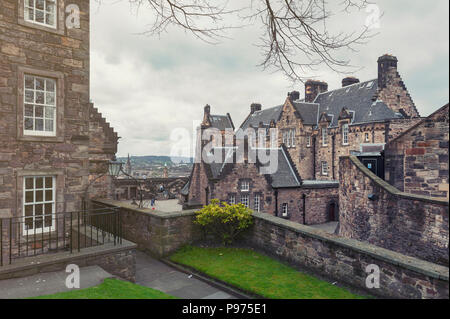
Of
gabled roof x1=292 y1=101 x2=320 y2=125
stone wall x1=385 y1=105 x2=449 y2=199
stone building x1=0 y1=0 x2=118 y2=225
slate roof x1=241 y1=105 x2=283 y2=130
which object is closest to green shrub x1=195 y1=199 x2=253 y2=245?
stone building x1=0 y1=0 x2=118 y2=225

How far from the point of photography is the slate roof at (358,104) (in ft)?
102

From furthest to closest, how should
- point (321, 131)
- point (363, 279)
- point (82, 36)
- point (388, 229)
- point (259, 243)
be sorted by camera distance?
point (321, 131) → point (388, 229) → point (82, 36) → point (259, 243) → point (363, 279)

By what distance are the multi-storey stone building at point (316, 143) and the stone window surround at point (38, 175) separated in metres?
7.16

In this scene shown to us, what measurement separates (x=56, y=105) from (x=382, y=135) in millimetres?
29208

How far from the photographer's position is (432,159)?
1052cm

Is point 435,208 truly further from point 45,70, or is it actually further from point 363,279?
point 45,70

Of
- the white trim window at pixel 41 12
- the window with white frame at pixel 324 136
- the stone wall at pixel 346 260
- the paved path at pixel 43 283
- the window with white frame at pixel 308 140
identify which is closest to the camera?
the stone wall at pixel 346 260

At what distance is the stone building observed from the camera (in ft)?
28.3

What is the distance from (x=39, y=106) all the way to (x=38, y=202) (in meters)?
2.99

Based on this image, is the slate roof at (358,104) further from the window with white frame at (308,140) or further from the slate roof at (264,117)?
the slate roof at (264,117)

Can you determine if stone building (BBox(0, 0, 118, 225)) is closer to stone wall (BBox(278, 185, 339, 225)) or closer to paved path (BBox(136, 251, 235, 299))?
paved path (BBox(136, 251, 235, 299))

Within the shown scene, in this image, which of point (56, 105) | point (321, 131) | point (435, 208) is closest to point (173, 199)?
point (321, 131)

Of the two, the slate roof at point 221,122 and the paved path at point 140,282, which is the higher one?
the slate roof at point 221,122

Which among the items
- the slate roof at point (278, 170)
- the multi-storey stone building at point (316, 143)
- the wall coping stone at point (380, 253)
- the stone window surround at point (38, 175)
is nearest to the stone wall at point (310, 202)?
the multi-storey stone building at point (316, 143)
